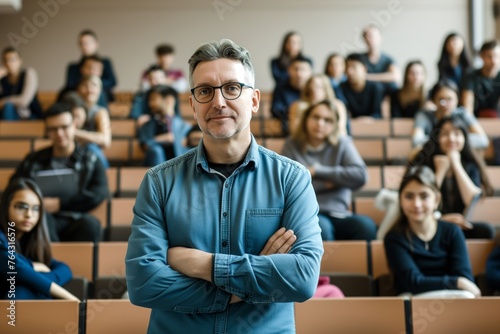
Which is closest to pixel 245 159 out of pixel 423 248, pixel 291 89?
pixel 423 248

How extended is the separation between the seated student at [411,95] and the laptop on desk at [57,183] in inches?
100

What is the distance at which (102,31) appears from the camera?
24.0ft

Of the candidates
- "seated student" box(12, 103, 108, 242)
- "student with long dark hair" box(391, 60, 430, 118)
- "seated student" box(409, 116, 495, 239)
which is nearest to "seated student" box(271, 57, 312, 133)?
"student with long dark hair" box(391, 60, 430, 118)

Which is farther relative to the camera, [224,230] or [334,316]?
[334,316]

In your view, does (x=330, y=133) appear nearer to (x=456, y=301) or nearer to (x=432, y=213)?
(x=432, y=213)

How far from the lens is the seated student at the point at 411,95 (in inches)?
199

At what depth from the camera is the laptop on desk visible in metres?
3.54

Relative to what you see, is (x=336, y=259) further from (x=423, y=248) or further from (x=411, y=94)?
(x=411, y=94)

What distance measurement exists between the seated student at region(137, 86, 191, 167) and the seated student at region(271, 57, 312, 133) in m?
0.74

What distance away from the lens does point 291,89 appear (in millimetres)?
5176

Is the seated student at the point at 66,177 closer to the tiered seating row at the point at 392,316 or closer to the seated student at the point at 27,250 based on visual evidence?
the seated student at the point at 27,250

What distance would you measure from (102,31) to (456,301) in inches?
224

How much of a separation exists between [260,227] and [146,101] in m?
3.84

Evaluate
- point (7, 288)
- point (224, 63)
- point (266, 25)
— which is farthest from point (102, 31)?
point (224, 63)
